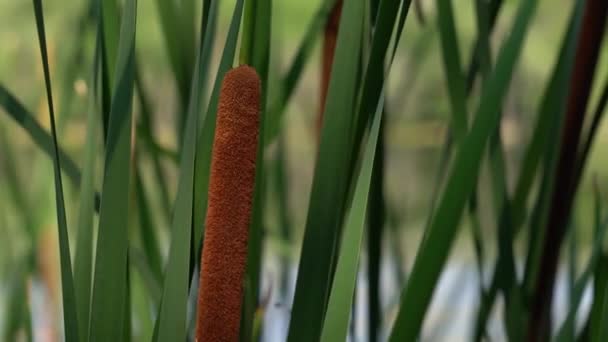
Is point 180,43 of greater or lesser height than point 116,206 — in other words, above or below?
above

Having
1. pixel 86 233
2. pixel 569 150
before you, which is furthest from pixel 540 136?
pixel 86 233

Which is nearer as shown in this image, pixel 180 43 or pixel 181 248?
pixel 181 248

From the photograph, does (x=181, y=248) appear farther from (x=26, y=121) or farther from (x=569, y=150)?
(x=569, y=150)

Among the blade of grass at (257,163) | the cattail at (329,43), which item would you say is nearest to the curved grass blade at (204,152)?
the blade of grass at (257,163)

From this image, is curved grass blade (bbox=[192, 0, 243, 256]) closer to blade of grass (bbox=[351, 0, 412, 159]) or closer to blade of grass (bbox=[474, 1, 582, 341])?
blade of grass (bbox=[351, 0, 412, 159])

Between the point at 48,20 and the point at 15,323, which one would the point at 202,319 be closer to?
the point at 15,323

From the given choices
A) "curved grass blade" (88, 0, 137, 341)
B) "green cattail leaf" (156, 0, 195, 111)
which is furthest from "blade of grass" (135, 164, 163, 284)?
"curved grass blade" (88, 0, 137, 341)

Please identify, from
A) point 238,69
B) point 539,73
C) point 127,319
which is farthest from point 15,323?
point 539,73
